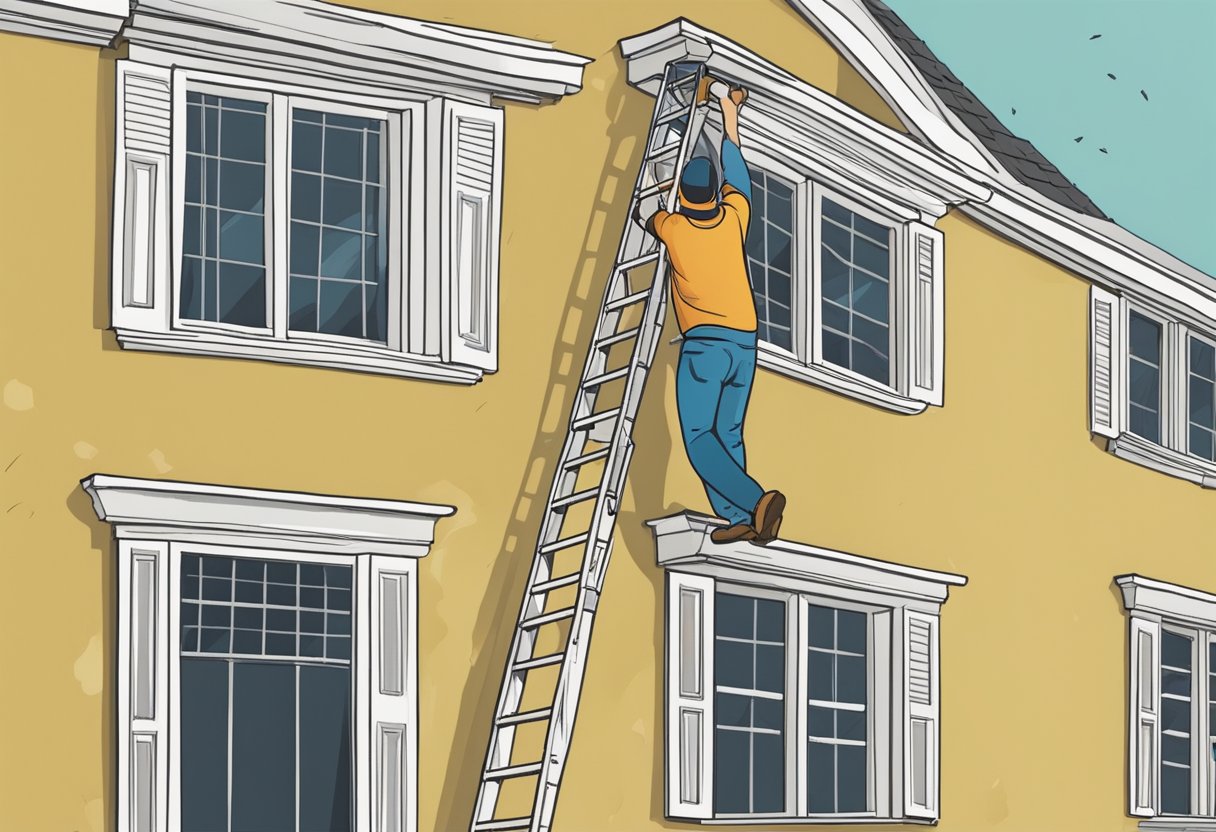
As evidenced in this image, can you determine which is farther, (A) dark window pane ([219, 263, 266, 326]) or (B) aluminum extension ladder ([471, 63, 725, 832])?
(A) dark window pane ([219, 263, 266, 326])

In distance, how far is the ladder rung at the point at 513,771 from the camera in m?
9.27

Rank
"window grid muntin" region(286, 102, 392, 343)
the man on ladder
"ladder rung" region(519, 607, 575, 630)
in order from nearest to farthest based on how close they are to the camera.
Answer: "ladder rung" region(519, 607, 575, 630), "window grid muntin" region(286, 102, 392, 343), the man on ladder

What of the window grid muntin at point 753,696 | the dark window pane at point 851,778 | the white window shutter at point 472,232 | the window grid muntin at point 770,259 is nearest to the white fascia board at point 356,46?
A: the white window shutter at point 472,232

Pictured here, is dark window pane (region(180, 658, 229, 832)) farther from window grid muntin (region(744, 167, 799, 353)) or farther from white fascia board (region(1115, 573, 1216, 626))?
white fascia board (region(1115, 573, 1216, 626))

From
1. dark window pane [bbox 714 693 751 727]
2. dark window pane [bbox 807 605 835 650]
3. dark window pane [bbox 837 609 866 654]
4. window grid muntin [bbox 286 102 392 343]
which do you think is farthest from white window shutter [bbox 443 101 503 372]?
dark window pane [bbox 837 609 866 654]

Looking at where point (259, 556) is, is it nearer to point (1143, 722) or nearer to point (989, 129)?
point (1143, 722)

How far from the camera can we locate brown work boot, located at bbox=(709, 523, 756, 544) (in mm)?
10328

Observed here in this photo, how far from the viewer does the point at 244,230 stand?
966 cm

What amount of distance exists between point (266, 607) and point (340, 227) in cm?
218

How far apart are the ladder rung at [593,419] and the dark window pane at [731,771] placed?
2129 millimetres

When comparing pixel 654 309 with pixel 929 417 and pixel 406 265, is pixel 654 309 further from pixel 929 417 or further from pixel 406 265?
pixel 929 417

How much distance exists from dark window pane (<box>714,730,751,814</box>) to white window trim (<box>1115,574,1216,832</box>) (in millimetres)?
4273

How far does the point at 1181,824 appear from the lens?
14.4m

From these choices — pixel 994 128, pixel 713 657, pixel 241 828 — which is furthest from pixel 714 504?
pixel 994 128
